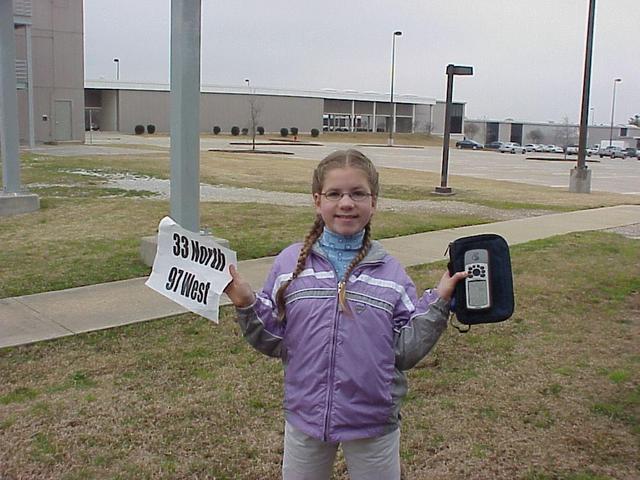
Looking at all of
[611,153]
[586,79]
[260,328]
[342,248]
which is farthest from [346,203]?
[611,153]

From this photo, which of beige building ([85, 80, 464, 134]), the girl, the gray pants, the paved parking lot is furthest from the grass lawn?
beige building ([85, 80, 464, 134])

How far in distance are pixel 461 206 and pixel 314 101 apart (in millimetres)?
78336

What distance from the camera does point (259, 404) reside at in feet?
14.8

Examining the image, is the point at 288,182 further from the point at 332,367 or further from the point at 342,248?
the point at 332,367

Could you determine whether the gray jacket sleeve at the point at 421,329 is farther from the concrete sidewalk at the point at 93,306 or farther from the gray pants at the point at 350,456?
the concrete sidewalk at the point at 93,306

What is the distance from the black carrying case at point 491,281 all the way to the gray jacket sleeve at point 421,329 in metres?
0.06

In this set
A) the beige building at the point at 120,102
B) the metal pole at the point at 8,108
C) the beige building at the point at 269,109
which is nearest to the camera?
the metal pole at the point at 8,108

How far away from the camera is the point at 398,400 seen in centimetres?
255

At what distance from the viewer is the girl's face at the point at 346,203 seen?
245 centimetres

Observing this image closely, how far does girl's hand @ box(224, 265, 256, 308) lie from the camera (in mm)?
2363

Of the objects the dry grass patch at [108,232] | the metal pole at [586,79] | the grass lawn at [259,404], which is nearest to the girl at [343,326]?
the grass lawn at [259,404]

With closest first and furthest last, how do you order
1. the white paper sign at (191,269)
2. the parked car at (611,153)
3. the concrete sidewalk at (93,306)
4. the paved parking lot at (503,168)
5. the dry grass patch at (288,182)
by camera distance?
the white paper sign at (191,269)
the concrete sidewalk at (93,306)
the dry grass patch at (288,182)
the paved parking lot at (503,168)
the parked car at (611,153)

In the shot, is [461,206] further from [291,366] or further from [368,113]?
[368,113]

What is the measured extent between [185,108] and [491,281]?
19.8 feet
